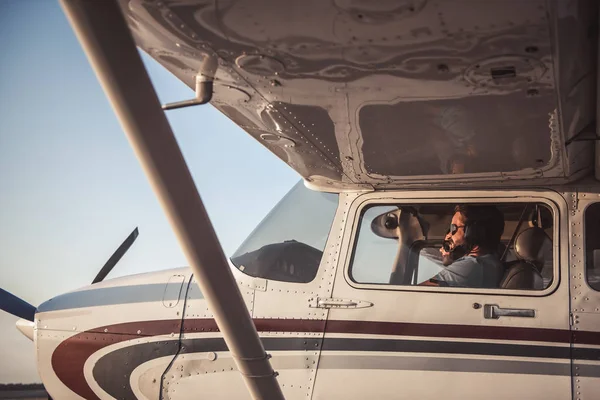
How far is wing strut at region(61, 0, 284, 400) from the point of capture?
8.59 feet

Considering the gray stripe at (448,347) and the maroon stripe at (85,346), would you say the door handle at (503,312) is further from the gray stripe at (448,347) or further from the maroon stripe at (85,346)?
the maroon stripe at (85,346)

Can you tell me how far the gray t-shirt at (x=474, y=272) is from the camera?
14.1 ft

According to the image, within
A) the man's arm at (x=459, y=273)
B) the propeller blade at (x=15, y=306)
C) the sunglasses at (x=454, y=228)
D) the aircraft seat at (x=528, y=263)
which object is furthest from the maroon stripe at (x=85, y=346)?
the aircraft seat at (x=528, y=263)

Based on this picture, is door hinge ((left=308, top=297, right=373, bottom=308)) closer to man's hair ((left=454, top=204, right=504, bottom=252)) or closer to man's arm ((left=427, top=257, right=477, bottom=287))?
man's arm ((left=427, top=257, right=477, bottom=287))

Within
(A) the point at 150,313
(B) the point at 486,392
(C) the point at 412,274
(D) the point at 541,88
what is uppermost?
(D) the point at 541,88

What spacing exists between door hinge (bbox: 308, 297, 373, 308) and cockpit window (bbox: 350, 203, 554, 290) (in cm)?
18

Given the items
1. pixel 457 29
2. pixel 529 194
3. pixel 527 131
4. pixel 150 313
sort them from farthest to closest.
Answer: pixel 150 313, pixel 529 194, pixel 527 131, pixel 457 29

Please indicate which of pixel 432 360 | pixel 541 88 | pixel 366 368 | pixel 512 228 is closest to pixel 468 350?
pixel 432 360

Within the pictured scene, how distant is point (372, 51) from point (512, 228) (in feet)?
7.03

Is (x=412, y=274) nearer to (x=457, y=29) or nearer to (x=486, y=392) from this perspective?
(x=486, y=392)

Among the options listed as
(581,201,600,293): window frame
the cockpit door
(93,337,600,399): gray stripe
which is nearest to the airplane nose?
(93,337,600,399): gray stripe

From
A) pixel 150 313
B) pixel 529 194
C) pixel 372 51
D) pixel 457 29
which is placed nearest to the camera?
pixel 457 29

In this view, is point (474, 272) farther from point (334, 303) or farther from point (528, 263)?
point (334, 303)

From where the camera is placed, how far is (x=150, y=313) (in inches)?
191
